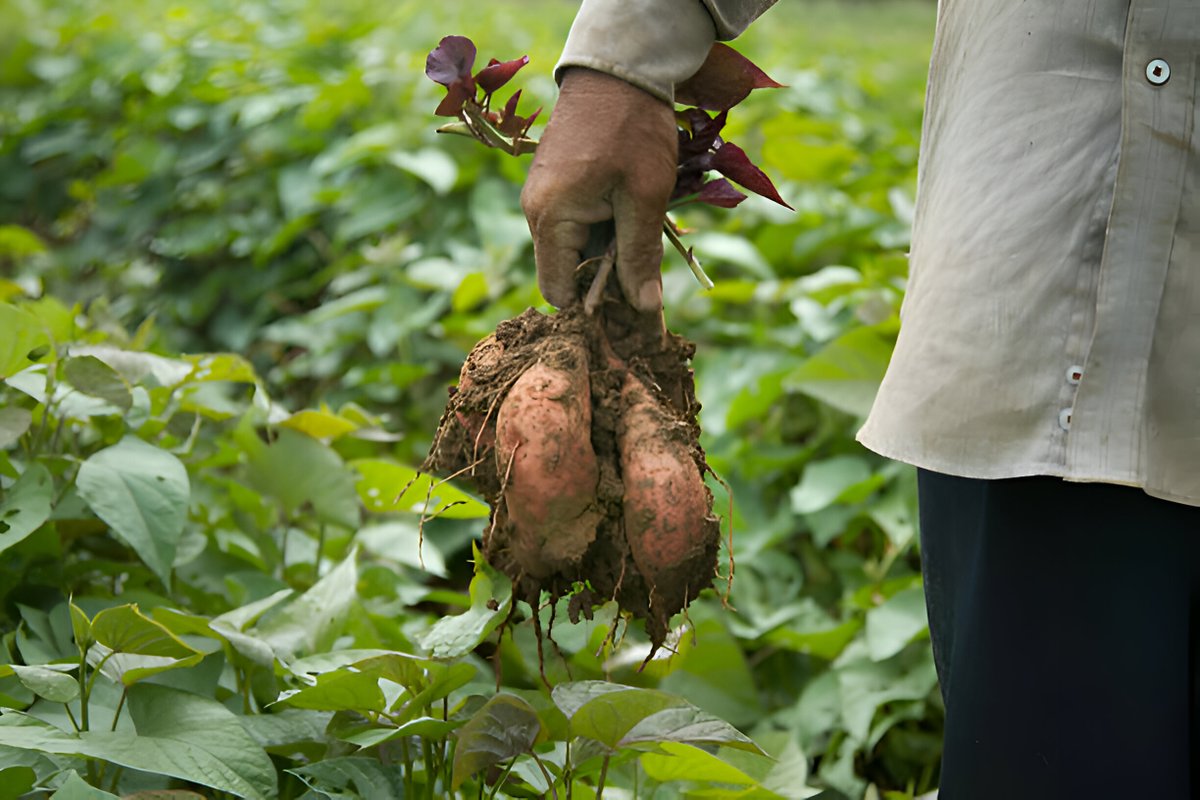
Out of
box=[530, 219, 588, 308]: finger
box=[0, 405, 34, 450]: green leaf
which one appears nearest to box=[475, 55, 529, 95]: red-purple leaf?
box=[530, 219, 588, 308]: finger

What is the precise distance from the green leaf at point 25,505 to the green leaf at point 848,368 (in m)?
1.36

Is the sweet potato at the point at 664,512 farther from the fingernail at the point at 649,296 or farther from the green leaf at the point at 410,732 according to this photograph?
the green leaf at the point at 410,732

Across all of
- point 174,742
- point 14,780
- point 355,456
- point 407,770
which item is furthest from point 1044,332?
point 355,456

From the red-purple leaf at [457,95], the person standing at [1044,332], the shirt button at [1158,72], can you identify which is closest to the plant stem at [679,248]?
the person standing at [1044,332]

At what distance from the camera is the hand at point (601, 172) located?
1164 millimetres

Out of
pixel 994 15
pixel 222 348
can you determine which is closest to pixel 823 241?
pixel 222 348

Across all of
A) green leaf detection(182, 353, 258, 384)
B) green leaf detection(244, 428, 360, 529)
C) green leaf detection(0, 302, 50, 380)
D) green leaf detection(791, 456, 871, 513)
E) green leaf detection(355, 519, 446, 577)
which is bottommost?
green leaf detection(791, 456, 871, 513)

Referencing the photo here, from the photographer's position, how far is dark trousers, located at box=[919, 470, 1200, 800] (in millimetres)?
1081

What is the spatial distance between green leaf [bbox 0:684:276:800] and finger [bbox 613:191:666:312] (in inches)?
27.0

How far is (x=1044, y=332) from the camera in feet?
3.52

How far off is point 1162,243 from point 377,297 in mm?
2264

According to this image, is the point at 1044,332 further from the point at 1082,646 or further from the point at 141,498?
the point at 141,498

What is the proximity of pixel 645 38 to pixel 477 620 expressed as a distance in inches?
27.9

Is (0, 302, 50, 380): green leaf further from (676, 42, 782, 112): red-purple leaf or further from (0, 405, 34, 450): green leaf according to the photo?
(676, 42, 782, 112): red-purple leaf
